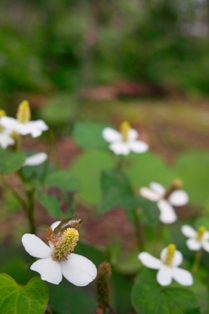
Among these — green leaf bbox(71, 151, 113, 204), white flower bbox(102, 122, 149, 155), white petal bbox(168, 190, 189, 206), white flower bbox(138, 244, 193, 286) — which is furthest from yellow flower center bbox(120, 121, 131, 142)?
green leaf bbox(71, 151, 113, 204)

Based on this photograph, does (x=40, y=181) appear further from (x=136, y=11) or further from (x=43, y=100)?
(x=136, y=11)

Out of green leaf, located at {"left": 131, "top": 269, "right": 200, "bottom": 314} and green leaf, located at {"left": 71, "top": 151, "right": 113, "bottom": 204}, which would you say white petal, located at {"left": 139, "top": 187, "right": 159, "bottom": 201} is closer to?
green leaf, located at {"left": 131, "top": 269, "right": 200, "bottom": 314}

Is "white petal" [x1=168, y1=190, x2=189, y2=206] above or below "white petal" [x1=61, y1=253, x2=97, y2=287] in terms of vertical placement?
below

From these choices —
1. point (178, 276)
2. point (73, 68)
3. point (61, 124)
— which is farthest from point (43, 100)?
point (178, 276)

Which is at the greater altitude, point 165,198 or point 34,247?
point 34,247

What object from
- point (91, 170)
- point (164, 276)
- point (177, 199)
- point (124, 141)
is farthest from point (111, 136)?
point (91, 170)

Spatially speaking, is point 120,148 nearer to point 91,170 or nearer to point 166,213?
point 166,213

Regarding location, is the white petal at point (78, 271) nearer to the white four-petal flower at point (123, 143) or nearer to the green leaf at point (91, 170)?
the white four-petal flower at point (123, 143)
